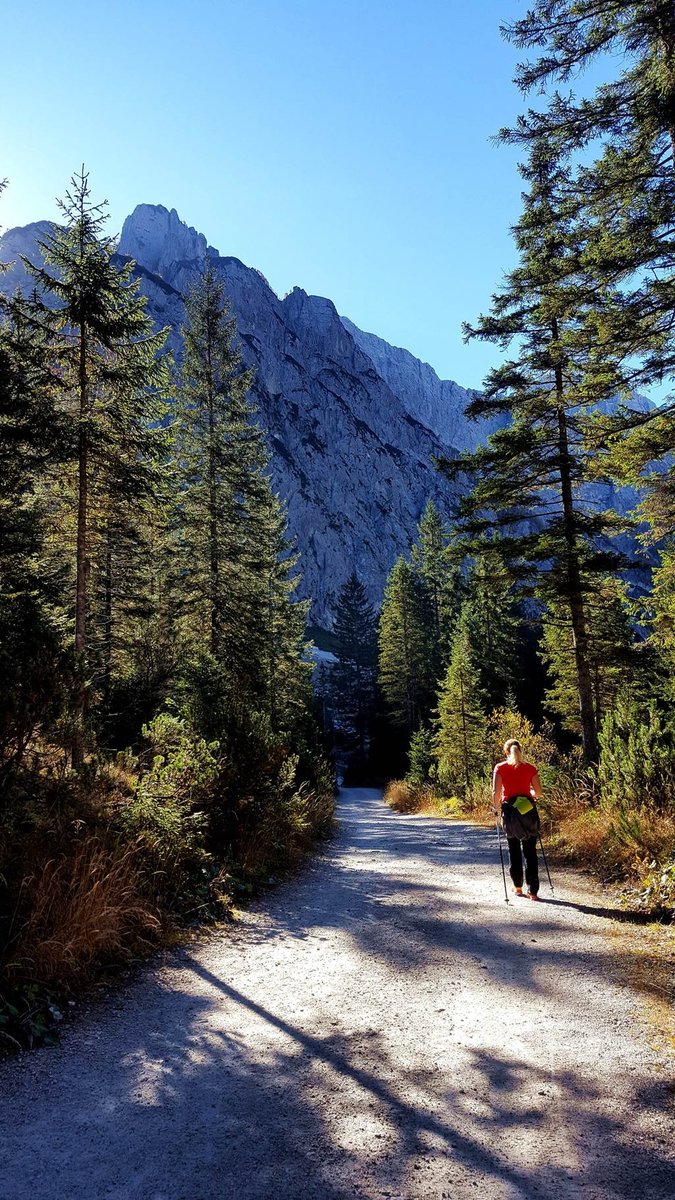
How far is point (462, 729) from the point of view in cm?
2709

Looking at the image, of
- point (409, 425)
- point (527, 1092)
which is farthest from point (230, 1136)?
point (409, 425)

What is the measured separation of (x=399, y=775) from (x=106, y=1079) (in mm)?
49251

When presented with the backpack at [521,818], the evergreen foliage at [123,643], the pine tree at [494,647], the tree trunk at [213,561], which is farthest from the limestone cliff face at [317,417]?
the backpack at [521,818]

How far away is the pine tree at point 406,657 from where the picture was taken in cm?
4756

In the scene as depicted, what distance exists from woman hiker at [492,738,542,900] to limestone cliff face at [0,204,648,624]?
107155 mm

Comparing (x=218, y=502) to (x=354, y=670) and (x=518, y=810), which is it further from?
(x=354, y=670)

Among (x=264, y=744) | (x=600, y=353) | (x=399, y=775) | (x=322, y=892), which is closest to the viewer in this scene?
(x=322, y=892)

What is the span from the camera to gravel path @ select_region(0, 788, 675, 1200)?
7.73ft

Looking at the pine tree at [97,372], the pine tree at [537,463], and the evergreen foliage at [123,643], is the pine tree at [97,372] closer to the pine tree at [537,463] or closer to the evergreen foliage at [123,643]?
the evergreen foliage at [123,643]

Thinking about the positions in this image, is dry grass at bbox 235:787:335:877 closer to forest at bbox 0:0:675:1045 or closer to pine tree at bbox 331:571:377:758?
forest at bbox 0:0:675:1045

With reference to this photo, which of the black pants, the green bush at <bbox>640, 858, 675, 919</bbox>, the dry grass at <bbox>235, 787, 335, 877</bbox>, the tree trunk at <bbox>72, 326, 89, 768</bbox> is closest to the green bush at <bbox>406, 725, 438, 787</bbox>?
the dry grass at <bbox>235, 787, 335, 877</bbox>

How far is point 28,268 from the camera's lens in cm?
1098

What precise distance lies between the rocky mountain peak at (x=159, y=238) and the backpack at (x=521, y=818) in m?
160

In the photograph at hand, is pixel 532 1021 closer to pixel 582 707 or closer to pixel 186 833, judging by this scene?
pixel 186 833
